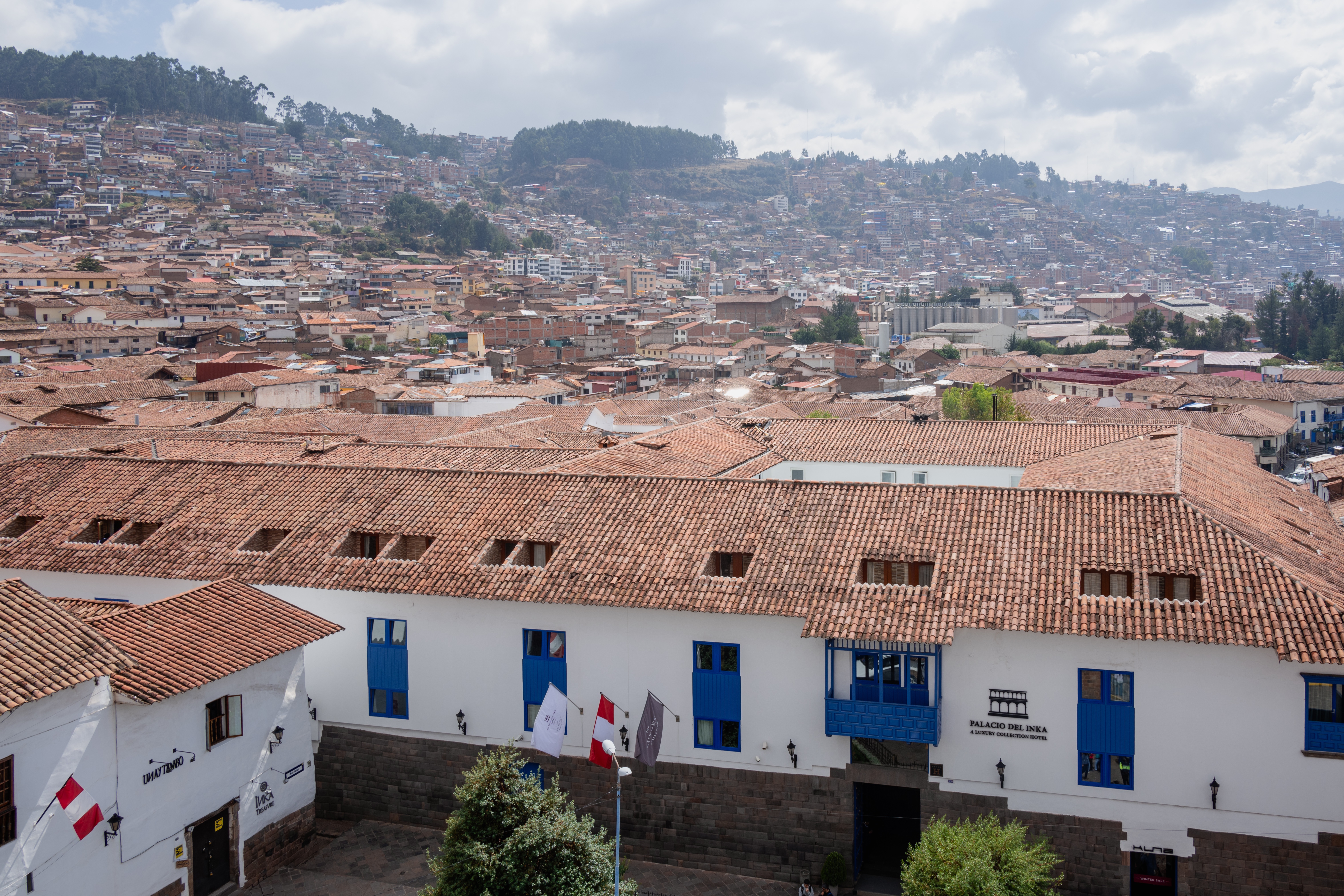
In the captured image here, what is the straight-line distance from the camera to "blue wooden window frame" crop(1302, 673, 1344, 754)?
14.6 m

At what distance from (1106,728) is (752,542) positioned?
231 inches

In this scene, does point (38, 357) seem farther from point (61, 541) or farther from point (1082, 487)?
point (1082, 487)

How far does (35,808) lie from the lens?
513 inches

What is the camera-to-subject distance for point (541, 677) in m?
17.7

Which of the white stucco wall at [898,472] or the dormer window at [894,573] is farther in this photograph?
the white stucco wall at [898,472]

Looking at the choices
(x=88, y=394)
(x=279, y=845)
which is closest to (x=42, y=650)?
(x=279, y=845)

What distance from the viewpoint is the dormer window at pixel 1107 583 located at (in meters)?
15.8

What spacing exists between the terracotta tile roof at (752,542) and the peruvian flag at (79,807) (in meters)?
5.18

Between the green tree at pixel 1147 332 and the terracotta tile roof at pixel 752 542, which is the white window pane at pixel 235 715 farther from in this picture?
the green tree at pixel 1147 332

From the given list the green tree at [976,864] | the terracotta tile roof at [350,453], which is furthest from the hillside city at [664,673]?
the terracotta tile roof at [350,453]

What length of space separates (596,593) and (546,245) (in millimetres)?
167708

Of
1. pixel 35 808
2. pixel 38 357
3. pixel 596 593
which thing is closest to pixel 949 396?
pixel 596 593

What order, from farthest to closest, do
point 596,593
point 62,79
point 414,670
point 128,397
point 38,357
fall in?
point 62,79 < point 38,357 < point 128,397 < point 414,670 < point 596,593

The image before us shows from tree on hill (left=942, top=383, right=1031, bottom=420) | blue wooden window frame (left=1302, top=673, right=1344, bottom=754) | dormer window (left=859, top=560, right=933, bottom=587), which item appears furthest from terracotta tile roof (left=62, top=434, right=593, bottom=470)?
tree on hill (left=942, top=383, right=1031, bottom=420)
